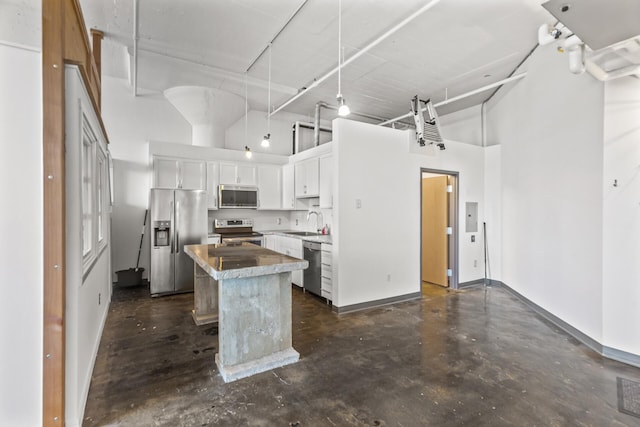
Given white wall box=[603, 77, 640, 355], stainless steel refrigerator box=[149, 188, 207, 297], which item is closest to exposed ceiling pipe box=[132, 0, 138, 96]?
stainless steel refrigerator box=[149, 188, 207, 297]

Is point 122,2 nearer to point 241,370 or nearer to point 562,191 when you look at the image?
point 241,370

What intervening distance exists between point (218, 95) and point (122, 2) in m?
2.10

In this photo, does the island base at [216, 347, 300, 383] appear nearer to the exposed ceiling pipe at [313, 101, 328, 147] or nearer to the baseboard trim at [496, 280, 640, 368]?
the baseboard trim at [496, 280, 640, 368]

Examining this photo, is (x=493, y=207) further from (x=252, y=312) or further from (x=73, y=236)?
(x=73, y=236)

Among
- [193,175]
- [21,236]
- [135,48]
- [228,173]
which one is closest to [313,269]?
[228,173]

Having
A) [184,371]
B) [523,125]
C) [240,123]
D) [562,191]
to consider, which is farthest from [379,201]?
[240,123]

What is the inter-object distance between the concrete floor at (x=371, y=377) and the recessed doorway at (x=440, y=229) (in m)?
1.51

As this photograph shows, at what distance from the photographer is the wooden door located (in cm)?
541

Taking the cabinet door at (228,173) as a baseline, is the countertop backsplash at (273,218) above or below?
below

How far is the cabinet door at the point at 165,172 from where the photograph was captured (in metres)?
5.21

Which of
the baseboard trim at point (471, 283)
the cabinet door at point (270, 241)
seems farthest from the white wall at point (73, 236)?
the baseboard trim at point (471, 283)

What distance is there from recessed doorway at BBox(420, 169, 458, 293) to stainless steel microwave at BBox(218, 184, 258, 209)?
3231 mm

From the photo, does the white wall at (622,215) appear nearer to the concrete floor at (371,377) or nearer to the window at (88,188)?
the concrete floor at (371,377)

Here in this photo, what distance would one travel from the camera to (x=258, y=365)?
2645 millimetres
